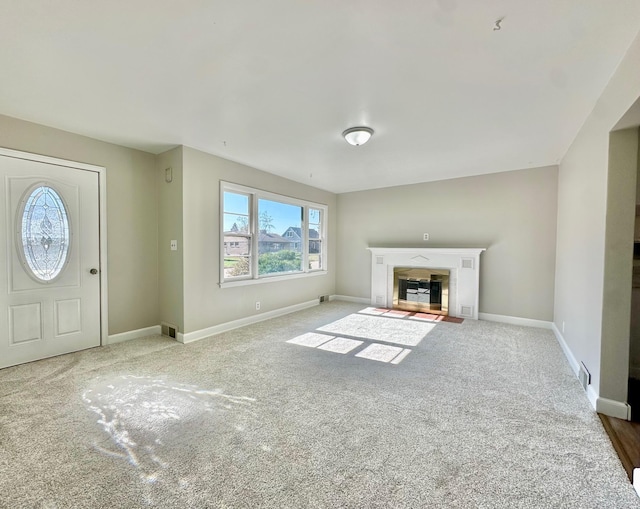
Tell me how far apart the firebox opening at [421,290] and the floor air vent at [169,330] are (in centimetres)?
398

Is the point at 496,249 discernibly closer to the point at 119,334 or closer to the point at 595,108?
the point at 595,108

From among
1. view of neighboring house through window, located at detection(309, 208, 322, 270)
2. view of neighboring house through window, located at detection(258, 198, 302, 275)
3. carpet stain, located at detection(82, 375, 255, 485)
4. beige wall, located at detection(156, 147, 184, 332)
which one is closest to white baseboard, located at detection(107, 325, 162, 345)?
beige wall, located at detection(156, 147, 184, 332)

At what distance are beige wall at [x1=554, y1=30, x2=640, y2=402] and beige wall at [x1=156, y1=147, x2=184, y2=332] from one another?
4250 millimetres

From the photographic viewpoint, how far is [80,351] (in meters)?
3.52

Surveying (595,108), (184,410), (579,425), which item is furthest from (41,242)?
(595,108)

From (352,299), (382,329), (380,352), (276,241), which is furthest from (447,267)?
(276,241)

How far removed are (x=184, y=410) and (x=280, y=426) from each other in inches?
31.4

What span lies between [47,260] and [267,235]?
9.30ft

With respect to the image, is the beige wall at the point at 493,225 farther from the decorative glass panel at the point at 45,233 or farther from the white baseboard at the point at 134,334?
the decorative glass panel at the point at 45,233

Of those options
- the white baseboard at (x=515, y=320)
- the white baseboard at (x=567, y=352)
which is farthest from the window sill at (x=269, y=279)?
the white baseboard at (x=567, y=352)

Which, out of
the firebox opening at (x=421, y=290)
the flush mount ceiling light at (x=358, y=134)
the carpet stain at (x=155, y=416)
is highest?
the flush mount ceiling light at (x=358, y=134)

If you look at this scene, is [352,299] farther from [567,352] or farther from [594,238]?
[594,238]

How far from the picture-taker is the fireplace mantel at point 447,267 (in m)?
5.14

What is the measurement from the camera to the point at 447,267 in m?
5.37
